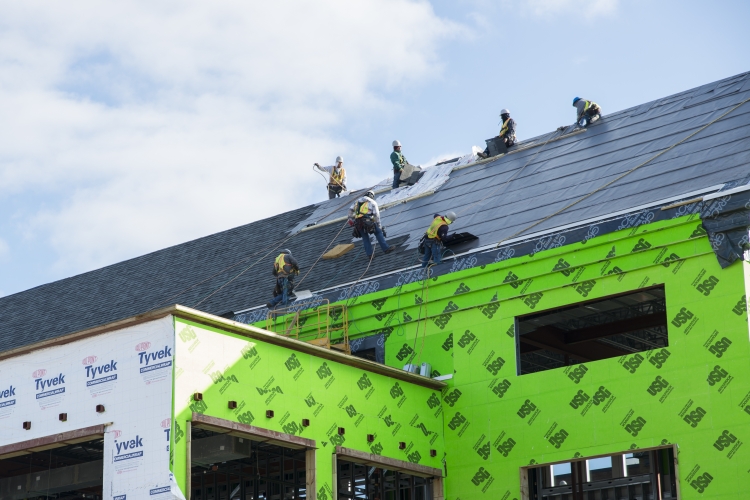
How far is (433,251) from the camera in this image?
933 inches

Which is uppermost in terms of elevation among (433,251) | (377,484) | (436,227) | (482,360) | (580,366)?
(436,227)

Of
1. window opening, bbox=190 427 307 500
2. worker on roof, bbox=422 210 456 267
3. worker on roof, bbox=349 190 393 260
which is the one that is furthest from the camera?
worker on roof, bbox=349 190 393 260

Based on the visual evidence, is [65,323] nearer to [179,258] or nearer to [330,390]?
[179,258]

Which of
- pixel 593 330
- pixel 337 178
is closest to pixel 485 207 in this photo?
pixel 593 330

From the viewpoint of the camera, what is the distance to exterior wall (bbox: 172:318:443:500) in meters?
18.1

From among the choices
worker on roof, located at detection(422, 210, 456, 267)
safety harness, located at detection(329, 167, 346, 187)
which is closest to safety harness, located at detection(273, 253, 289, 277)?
worker on roof, located at detection(422, 210, 456, 267)

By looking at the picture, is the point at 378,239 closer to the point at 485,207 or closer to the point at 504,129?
the point at 485,207

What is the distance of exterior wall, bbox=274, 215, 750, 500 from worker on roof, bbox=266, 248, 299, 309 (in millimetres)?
2392

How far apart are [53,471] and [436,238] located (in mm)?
9267

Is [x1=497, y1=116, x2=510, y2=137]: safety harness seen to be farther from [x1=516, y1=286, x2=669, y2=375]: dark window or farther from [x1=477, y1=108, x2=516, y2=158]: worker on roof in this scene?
[x1=516, y1=286, x2=669, y2=375]: dark window

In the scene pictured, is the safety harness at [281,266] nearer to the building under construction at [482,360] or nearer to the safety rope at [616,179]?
the building under construction at [482,360]

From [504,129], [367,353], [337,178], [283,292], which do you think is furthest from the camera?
[337,178]

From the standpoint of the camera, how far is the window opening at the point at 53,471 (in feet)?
74.9

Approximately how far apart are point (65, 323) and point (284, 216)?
22.8ft
